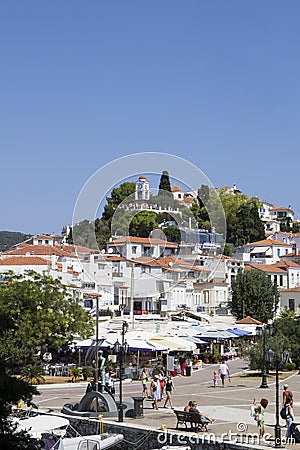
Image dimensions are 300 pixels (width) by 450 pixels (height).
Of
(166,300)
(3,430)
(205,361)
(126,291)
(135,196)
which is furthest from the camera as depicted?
(166,300)

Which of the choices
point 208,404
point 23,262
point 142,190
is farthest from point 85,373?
point 23,262

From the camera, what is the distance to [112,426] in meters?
19.4

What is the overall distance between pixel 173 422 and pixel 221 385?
8.83 meters

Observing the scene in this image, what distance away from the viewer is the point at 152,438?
18.2m

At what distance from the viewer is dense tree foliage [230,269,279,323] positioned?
64.3 meters

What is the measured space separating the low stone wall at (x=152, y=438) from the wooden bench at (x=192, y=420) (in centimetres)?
28

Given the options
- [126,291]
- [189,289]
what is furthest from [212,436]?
[189,289]

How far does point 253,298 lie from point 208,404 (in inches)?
1655

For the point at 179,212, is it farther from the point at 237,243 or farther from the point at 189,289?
A: the point at 237,243

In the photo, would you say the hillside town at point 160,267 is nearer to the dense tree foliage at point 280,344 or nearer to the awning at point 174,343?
the awning at point 174,343

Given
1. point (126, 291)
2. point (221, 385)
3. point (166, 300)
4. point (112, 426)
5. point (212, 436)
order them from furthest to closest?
point (166, 300) → point (126, 291) → point (221, 385) → point (112, 426) → point (212, 436)

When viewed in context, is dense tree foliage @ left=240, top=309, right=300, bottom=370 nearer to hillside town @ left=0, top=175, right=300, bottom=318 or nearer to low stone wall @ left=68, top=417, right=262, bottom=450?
hillside town @ left=0, top=175, right=300, bottom=318

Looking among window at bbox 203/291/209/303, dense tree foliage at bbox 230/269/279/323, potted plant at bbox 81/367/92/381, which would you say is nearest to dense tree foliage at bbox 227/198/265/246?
window at bbox 203/291/209/303

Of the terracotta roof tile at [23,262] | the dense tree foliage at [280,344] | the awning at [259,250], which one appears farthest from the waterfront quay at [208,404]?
the awning at [259,250]
